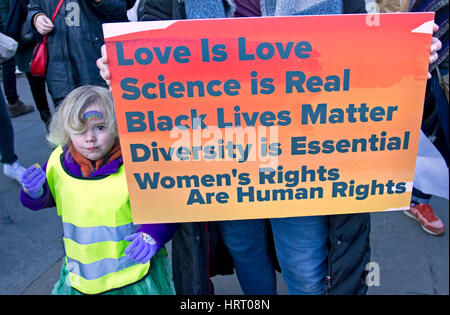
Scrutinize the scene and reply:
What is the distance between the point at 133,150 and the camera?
4.40ft

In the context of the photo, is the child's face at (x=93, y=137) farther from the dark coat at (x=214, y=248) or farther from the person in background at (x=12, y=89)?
the person in background at (x=12, y=89)

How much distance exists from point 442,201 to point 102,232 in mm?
2637

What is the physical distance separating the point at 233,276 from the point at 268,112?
1.45 m

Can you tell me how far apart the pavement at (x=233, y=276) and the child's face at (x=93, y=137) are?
1.21 meters

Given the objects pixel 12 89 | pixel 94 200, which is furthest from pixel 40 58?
pixel 12 89

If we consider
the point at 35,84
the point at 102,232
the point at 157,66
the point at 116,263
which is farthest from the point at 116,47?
the point at 35,84

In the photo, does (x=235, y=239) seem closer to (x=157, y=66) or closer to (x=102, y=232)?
(x=102, y=232)

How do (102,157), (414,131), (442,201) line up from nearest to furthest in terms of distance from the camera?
(414,131) < (102,157) < (442,201)

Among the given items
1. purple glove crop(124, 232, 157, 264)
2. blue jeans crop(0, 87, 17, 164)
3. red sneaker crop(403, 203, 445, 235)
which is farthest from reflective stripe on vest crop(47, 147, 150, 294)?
red sneaker crop(403, 203, 445, 235)

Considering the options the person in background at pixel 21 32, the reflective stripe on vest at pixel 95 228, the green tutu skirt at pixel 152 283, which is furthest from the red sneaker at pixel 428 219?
the person in background at pixel 21 32

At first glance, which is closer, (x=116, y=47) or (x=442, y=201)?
(x=116, y=47)

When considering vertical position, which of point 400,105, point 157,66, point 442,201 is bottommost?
point 442,201

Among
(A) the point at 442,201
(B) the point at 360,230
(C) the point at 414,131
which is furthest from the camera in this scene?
(A) the point at 442,201

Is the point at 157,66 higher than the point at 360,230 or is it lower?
higher
